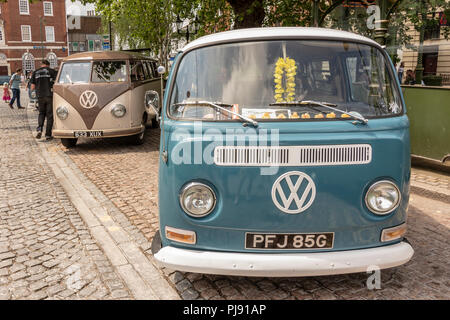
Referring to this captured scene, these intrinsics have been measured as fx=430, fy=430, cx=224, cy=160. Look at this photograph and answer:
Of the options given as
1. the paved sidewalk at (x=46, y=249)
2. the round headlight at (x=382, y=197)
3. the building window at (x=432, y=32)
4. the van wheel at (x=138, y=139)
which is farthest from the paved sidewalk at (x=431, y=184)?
the van wheel at (x=138, y=139)

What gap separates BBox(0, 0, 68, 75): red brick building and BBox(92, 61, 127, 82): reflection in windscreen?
54661mm

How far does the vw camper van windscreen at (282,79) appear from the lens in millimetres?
3416

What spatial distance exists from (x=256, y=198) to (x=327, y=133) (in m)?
0.69

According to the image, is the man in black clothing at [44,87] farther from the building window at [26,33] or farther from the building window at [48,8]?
the building window at [48,8]

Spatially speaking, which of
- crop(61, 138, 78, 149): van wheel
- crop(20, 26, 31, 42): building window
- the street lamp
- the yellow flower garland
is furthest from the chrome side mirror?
crop(20, 26, 31, 42): building window

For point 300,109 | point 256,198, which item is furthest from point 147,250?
point 300,109

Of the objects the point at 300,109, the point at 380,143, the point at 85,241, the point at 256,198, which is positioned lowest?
the point at 85,241

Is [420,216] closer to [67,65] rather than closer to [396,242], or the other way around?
[396,242]

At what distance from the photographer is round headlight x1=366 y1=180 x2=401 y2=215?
3070mm

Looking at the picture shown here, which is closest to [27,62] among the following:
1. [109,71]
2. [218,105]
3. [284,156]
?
[109,71]

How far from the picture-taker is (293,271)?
2.94 meters

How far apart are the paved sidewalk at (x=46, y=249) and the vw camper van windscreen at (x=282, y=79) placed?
1.63m

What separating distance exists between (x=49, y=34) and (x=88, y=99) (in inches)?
2514
